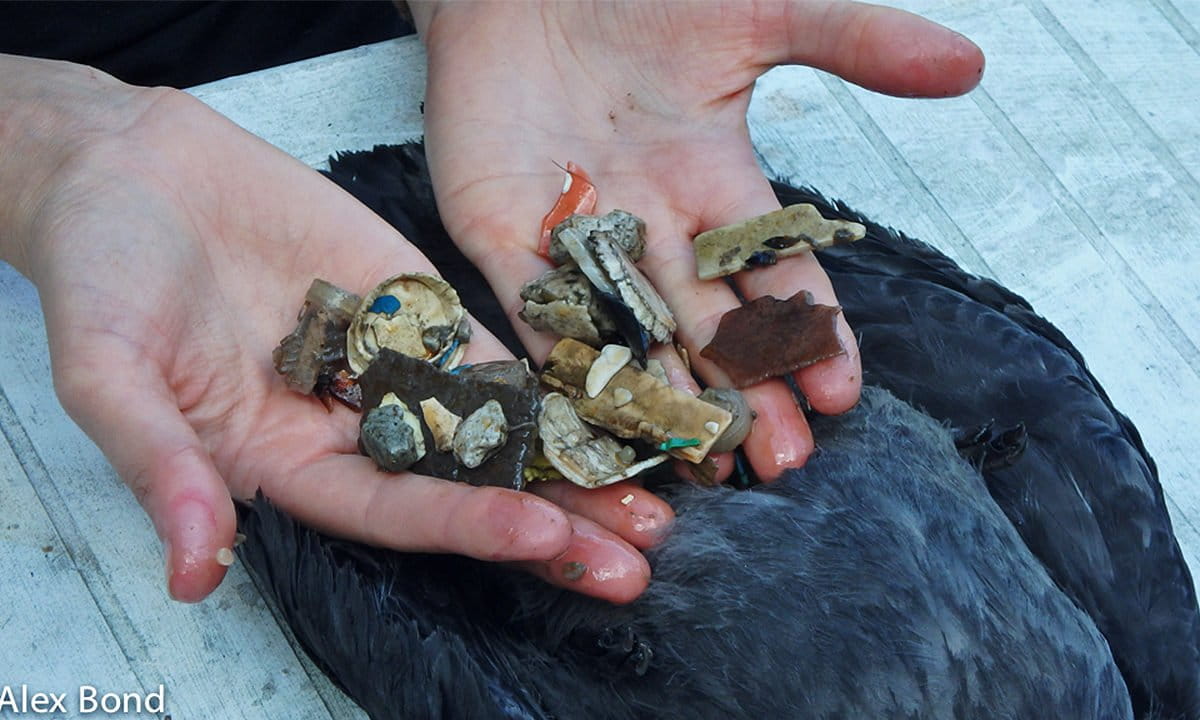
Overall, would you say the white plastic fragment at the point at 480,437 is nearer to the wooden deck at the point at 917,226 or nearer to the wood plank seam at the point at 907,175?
the wooden deck at the point at 917,226

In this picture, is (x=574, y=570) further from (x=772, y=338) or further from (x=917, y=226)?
(x=917, y=226)

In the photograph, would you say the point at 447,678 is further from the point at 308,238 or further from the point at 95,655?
the point at 308,238

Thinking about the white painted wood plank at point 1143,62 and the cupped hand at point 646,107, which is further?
the white painted wood plank at point 1143,62


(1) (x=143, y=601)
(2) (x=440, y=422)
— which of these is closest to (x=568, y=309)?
(2) (x=440, y=422)

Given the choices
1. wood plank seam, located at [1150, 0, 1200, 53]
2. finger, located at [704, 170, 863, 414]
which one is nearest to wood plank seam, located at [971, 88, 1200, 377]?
wood plank seam, located at [1150, 0, 1200, 53]

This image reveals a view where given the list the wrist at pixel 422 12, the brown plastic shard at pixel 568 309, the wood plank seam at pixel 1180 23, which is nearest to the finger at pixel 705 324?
the brown plastic shard at pixel 568 309

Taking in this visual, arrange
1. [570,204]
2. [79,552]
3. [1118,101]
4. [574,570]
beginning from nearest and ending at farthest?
[574,570]
[79,552]
[570,204]
[1118,101]

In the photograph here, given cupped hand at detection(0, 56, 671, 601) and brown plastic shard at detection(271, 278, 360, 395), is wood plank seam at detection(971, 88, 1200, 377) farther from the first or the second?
brown plastic shard at detection(271, 278, 360, 395)

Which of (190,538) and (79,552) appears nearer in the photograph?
(190,538)
